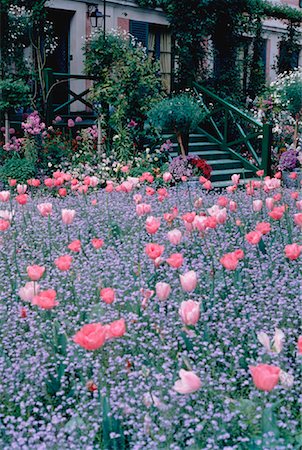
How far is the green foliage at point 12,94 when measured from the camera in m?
9.84

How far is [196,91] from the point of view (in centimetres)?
1306

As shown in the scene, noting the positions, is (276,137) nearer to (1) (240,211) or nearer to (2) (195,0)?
(2) (195,0)

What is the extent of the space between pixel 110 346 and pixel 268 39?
53.0 feet

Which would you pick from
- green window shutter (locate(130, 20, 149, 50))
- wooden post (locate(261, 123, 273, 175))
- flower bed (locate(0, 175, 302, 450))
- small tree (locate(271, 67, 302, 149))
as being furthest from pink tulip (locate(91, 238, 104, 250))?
green window shutter (locate(130, 20, 149, 50))

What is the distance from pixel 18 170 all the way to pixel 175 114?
95.2 inches

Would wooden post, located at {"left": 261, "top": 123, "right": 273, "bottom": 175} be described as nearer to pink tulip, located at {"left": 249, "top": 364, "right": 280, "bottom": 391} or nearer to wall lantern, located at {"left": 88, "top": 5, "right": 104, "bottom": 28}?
wall lantern, located at {"left": 88, "top": 5, "right": 104, "bottom": 28}

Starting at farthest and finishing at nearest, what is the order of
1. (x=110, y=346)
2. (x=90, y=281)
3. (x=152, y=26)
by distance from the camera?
(x=152, y=26) < (x=90, y=281) < (x=110, y=346)

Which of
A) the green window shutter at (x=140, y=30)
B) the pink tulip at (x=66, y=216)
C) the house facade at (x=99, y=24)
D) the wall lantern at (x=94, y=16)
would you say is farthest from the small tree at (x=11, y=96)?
the pink tulip at (x=66, y=216)

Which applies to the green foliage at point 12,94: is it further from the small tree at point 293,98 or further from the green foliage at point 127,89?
the small tree at point 293,98

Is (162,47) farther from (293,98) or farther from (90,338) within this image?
(90,338)

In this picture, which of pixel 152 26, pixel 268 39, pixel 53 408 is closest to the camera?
pixel 53 408

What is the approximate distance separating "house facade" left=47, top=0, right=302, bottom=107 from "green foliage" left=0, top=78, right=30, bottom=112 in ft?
9.01

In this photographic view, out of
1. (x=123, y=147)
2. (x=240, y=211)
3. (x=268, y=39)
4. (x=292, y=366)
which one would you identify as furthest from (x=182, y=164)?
(x=268, y=39)

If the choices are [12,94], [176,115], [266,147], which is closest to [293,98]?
[266,147]
